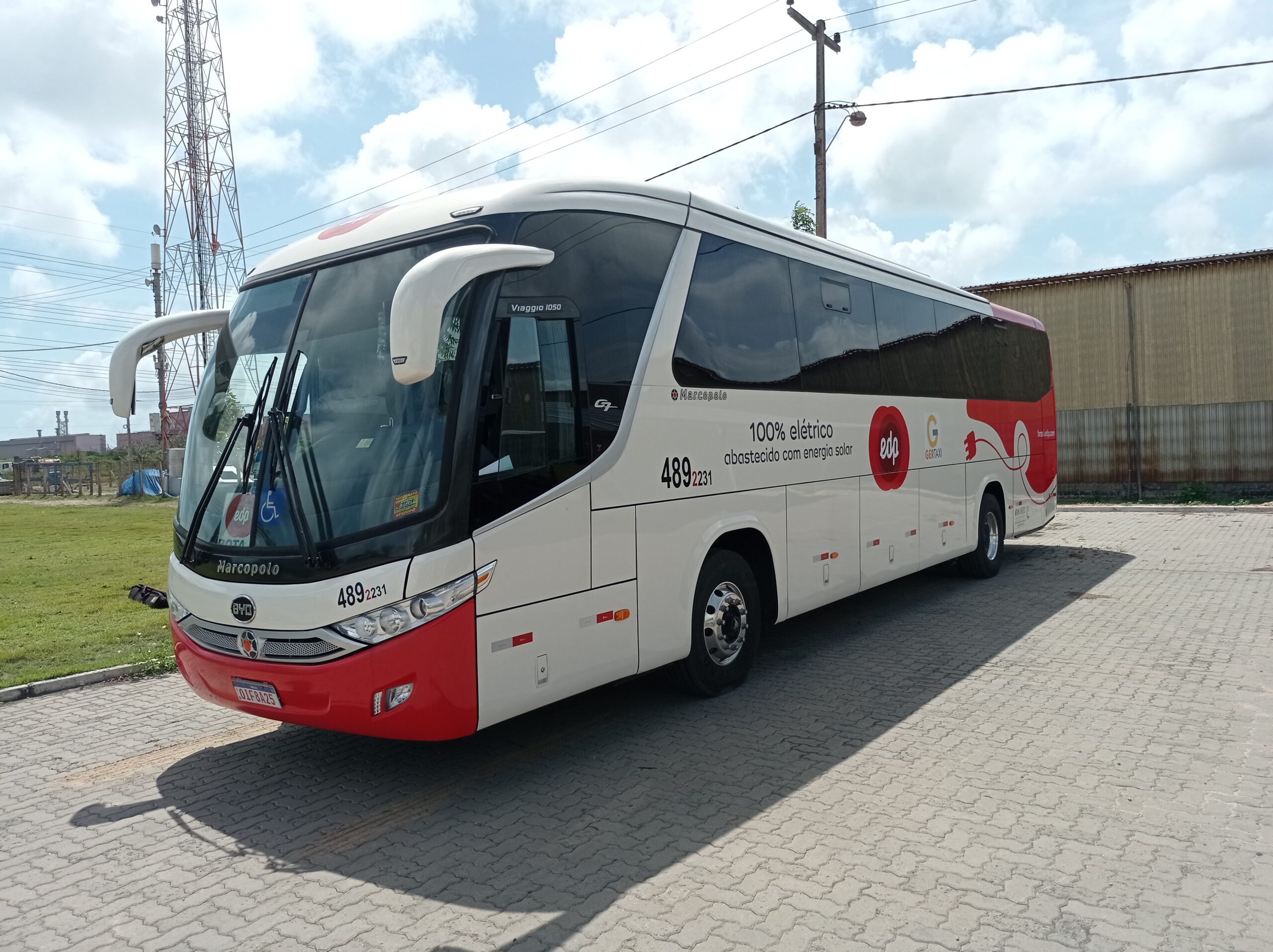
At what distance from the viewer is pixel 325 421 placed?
16.6 ft

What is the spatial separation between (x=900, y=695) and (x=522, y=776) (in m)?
2.95

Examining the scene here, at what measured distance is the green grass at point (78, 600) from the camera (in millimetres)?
8477

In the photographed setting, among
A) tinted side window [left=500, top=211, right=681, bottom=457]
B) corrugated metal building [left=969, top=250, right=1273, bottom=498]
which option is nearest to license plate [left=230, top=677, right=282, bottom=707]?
tinted side window [left=500, top=211, right=681, bottom=457]

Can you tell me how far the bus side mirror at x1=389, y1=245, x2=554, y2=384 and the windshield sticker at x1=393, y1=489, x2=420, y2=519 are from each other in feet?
2.20

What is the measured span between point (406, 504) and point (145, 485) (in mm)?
41813

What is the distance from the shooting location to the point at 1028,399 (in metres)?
13.6

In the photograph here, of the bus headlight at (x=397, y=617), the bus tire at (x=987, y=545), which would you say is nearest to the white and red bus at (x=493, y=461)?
the bus headlight at (x=397, y=617)

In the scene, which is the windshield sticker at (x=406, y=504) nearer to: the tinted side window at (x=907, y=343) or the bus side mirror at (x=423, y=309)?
the bus side mirror at (x=423, y=309)

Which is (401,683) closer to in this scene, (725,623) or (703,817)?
(703,817)

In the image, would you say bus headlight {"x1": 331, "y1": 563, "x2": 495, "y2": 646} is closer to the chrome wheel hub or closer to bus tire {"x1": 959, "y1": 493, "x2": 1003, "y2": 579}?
the chrome wheel hub

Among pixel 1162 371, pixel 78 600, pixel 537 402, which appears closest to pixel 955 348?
pixel 537 402

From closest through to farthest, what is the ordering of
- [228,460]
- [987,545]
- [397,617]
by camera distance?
[397,617], [228,460], [987,545]

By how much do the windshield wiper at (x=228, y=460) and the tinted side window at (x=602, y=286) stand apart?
1.49 m

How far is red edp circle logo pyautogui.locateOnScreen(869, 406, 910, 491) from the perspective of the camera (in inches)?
355
